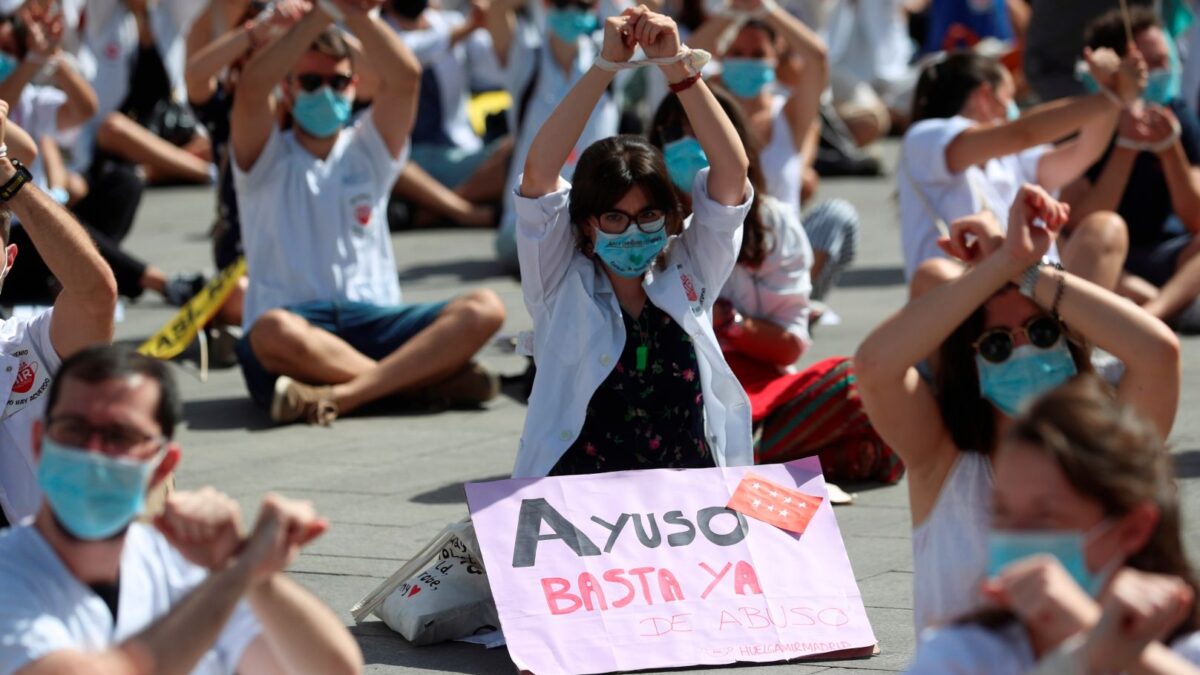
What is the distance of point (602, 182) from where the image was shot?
4820 millimetres

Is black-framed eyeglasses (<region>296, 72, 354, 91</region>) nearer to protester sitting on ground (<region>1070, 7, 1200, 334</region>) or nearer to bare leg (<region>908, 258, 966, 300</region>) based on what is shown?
bare leg (<region>908, 258, 966, 300</region>)

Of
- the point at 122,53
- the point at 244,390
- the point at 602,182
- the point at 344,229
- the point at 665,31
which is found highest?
→ the point at 665,31

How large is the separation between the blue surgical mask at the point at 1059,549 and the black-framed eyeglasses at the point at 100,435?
1.23 m

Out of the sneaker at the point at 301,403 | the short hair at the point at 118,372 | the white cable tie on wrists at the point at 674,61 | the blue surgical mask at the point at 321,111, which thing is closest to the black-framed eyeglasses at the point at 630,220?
the white cable tie on wrists at the point at 674,61

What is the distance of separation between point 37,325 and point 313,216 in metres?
3.10

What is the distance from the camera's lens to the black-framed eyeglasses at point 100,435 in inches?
113

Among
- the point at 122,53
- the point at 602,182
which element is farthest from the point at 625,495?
the point at 122,53

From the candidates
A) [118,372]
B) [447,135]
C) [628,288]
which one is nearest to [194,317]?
[628,288]

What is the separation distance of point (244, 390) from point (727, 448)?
11.4 ft

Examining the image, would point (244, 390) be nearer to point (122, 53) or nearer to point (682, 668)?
point (682, 668)

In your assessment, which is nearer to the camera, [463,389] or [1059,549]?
[1059,549]

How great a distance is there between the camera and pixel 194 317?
802 centimetres

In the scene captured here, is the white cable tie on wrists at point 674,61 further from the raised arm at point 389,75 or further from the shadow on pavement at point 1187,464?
the raised arm at point 389,75

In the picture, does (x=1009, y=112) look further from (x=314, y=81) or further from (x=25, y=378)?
(x=25, y=378)
